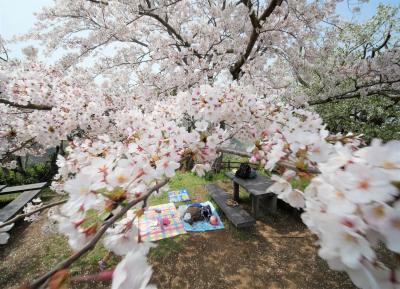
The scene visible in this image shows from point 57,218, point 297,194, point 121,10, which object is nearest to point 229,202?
point 297,194

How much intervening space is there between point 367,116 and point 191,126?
10275 mm

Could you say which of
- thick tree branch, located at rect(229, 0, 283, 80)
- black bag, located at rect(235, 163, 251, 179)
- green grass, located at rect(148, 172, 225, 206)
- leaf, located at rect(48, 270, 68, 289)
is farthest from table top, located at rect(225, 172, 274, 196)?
leaf, located at rect(48, 270, 68, 289)

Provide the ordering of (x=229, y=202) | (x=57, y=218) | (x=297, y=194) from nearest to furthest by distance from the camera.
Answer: (x=57, y=218)
(x=297, y=194)
(x=229, y=202)

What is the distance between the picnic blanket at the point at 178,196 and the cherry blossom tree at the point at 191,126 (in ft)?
9.62

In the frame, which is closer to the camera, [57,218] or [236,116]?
[57,218]

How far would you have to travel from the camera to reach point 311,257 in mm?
4527

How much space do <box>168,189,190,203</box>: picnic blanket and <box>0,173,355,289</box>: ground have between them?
5.60 feet

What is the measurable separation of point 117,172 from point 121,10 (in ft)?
21.3

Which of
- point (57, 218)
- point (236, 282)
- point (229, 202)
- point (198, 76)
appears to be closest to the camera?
point (57, 218)

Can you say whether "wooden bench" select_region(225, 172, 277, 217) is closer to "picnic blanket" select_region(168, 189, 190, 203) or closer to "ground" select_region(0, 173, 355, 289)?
"ground" select_region(0, 173, 355, 289)

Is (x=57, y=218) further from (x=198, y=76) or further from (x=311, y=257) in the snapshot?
(x=198, y=76)

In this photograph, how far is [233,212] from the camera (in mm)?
5414

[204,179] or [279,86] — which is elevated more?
[279,86]

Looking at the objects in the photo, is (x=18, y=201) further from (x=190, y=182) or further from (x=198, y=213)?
(x=190, y=182)
